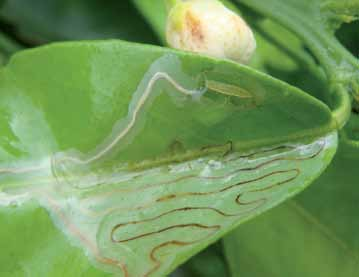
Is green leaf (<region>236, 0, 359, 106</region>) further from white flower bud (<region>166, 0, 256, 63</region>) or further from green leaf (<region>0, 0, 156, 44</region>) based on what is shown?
green leaf (<region>0, 0, 156, 44</region>)

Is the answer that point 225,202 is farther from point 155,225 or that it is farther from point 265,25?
point 265,25

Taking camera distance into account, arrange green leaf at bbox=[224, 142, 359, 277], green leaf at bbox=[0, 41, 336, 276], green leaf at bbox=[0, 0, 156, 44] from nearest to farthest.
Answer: green leaf at bbox=[0, 41, 336, 276] → green leaf at bbox=[224, 142, 359, 277] → green leaf at bbox=[0, 0, 156, 44]

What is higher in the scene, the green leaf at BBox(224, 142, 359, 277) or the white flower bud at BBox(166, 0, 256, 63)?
the white flower bud at BBox(166, 0, 256, 63)

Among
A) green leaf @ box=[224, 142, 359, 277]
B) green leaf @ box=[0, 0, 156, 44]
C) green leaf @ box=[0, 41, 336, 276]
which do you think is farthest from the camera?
green leaf @ box=[0, 0, 156, 44]

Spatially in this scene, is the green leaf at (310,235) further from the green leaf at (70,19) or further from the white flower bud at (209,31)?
the green leaf at (70,19)

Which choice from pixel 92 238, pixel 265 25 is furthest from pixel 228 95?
pixel 265 25

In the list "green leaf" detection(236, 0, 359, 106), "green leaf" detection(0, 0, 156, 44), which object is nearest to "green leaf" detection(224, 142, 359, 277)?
"green leaf" detection(236, 0, 359, 106)

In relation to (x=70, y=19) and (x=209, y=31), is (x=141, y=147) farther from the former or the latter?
(x=70, y=19)

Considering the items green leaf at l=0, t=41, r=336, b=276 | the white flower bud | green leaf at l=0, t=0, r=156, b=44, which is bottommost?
green leaf at l=0, t=0, r=156, b=44
